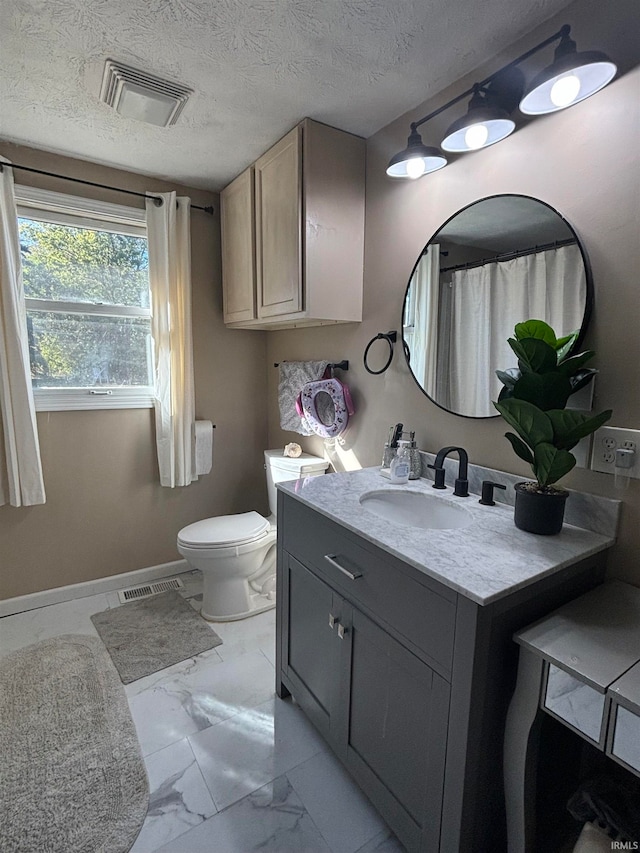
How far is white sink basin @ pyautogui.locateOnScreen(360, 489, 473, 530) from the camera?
149cm

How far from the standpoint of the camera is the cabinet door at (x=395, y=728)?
98cm

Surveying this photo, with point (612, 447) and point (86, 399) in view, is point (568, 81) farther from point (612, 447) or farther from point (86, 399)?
point (86, 399)

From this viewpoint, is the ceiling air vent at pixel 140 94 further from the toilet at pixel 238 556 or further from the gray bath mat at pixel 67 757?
the gray bath mat at pixel 67 757

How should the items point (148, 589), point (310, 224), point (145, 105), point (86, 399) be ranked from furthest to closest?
point (148, 589) → point (86, 399) → point (310, 224) → point (145, 105)

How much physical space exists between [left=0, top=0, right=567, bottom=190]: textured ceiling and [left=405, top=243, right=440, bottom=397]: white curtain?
60 cm

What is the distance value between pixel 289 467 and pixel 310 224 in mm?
1204

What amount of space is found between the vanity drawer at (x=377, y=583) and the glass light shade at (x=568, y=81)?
1.28 metres

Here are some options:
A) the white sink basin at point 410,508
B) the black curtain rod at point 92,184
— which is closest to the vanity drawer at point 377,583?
the white sink basin at point 410,508

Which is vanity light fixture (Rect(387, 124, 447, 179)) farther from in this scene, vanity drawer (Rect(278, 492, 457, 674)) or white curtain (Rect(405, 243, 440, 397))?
vanity drawer (Rect(278, 492, 457, 674))

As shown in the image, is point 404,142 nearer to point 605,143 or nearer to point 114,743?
point 605,143

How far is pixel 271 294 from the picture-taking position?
2064 millimetres

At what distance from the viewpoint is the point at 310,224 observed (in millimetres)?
1809

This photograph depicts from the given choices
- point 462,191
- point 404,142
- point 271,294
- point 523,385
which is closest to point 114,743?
point 523,385

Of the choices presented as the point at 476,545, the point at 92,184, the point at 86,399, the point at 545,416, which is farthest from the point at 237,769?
the point at 92,184
